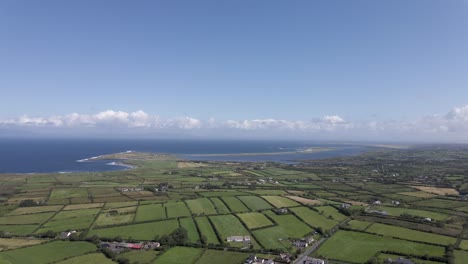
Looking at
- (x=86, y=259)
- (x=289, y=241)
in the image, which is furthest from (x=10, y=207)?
(x=289, y=241)

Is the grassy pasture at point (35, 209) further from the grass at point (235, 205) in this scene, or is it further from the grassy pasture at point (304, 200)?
the grassy pasture at point (304, 200)

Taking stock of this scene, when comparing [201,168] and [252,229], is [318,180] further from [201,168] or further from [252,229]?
[252,229]

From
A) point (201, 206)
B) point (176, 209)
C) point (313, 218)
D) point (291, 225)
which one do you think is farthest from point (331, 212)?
point (176, 209)

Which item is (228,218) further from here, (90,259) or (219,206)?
(90,259)

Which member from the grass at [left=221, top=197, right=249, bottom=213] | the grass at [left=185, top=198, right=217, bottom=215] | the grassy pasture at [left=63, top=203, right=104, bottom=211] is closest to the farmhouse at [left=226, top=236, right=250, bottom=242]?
the grass at [left=185, top=198, right=217, bottom=215]

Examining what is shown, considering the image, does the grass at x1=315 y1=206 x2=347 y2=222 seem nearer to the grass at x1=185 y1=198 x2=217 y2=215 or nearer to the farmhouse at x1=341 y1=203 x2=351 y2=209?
the farmhouse at x1=341 y1=203 x2=351 y2=209
